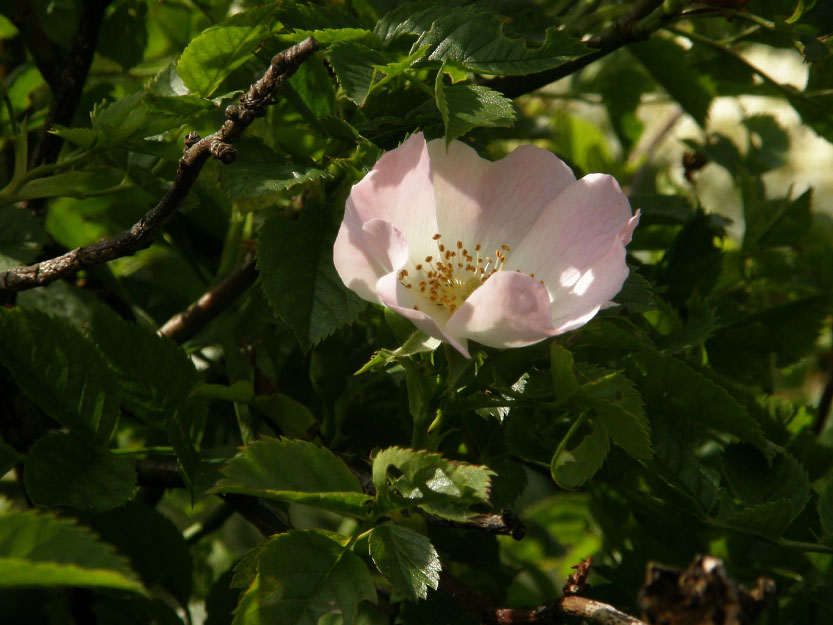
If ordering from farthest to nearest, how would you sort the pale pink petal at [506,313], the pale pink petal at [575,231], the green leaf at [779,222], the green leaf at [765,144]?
1. the green leaf at [765,144]
2. the green leaf at [779,222]
3. the pale pink petal at [575,231]
4. the pale pink petal at [506,313]

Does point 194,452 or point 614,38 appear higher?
point 614,38

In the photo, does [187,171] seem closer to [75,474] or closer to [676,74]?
[75,474]

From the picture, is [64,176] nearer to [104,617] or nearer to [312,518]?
[104,617]

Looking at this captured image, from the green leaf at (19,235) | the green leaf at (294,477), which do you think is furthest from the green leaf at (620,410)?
the green leaf at (19,235)

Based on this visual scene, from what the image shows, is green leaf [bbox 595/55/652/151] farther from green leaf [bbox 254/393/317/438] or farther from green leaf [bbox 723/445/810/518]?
green leaf [bbox 254/393/317/438]

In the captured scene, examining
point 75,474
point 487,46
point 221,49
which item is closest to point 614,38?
point 487,46

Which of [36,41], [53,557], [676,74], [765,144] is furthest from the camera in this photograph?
[765,144]

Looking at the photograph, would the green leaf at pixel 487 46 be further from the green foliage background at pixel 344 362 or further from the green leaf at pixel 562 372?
the green leaf at pixel 562 372

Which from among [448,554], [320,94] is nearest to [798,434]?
[448,554]
